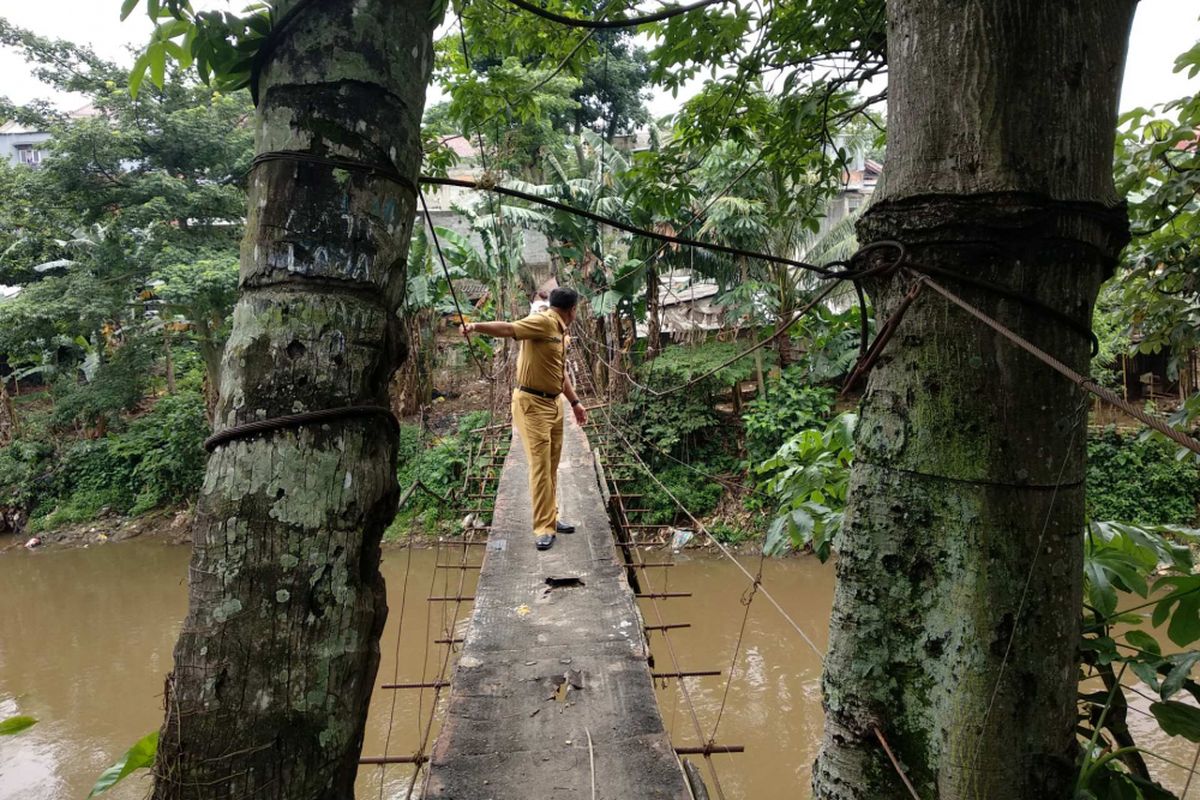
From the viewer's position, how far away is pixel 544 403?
2311 millimetres

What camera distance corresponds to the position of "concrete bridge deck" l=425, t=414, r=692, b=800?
120 cm

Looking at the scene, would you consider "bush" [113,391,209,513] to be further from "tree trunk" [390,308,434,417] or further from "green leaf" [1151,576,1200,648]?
"green leaf" [1151,576,1200,648]

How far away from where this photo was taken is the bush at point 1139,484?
542cm

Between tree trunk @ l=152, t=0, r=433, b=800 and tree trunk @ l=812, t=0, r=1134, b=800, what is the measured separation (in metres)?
0.57

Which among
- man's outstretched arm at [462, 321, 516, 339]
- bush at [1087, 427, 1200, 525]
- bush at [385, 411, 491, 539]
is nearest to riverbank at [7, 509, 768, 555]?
bush at [385, 411, 491, 539]

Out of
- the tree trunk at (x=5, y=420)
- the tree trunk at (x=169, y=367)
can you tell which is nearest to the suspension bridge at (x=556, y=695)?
the tree trunk at (x=169, y=367)

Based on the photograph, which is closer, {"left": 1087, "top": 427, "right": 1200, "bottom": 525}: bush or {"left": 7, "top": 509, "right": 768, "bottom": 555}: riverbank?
{"left": 1087, "top": 427, "right": 1200, "bottom": 525}: bush

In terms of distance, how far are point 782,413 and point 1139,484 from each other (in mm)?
3034

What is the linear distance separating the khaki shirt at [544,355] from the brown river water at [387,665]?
3.64 feet

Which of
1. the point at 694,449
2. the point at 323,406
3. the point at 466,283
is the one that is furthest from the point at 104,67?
Result: the point at 323,406

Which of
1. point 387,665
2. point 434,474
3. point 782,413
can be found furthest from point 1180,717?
point 434,474

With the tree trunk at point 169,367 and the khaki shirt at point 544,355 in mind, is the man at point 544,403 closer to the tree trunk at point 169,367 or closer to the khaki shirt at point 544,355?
the khaki shirt at point 544,355

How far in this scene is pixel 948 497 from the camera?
0.71 metres

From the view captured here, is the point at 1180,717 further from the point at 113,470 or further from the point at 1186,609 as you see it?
the point at 113,470
